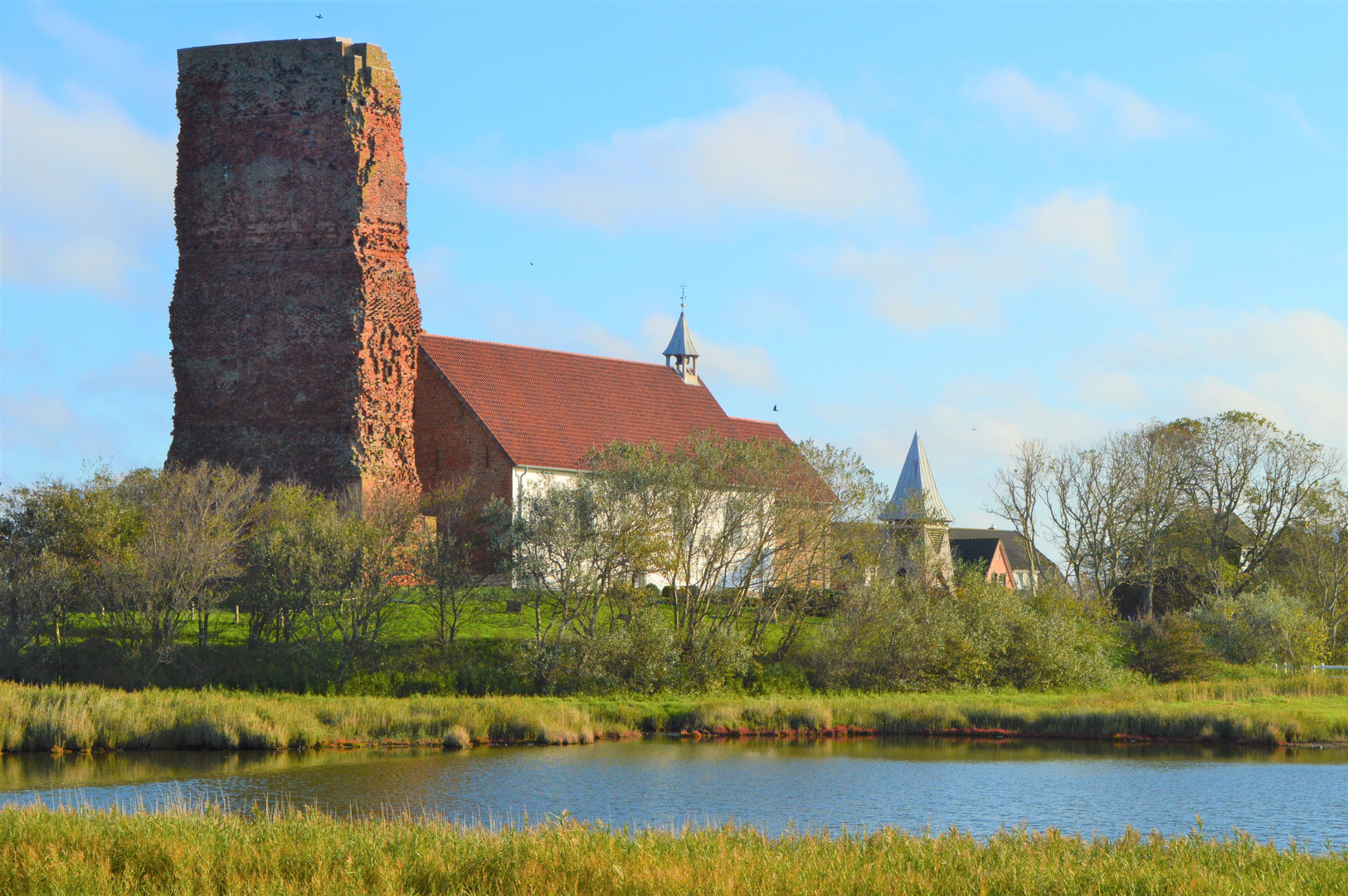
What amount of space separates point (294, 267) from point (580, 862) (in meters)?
35.2

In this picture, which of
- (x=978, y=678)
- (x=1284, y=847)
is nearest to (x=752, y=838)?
(x=1284, y=847)

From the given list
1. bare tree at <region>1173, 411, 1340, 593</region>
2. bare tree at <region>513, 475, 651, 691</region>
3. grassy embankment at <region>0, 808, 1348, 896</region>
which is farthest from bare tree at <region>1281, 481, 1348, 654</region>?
grassy embankment at <region>0, 808, 1348, 896</region>

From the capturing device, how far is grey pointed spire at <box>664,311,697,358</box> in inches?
2534

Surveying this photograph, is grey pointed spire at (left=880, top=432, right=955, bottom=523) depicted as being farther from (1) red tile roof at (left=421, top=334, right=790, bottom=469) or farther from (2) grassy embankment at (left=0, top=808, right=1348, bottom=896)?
(2) grassy embankment at (left=0, top=808, right=1348, bottom=896)

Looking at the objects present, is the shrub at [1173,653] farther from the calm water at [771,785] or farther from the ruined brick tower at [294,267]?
the ruined brick tower at [294,267]

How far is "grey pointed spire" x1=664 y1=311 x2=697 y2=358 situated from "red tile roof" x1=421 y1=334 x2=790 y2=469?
1388 mm

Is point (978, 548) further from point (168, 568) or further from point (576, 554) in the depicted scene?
point (168, 568)

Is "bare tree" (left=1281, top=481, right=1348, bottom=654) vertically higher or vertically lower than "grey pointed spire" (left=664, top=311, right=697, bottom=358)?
lower

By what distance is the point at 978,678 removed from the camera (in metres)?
41.0

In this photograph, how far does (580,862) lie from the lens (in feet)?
44.6

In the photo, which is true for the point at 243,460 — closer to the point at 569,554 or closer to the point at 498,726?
the point at 569,554

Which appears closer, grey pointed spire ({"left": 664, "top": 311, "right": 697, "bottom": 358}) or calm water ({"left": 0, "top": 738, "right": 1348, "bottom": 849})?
calm water ({"left": 0, "top": 738, "right": 1348, "bottom": 849})

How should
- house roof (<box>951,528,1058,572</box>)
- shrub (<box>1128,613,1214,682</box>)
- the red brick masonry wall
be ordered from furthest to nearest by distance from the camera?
house roof (<box>951,528,1058,572</box>), the red brick masonry wall, shrub (<box>1128,613,1214,682</box>)

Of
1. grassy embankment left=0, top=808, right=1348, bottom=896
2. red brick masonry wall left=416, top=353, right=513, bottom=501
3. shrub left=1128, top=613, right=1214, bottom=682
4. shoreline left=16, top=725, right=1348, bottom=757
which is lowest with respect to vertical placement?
shoreline left=16, top=725, right=1348, bottom=757
